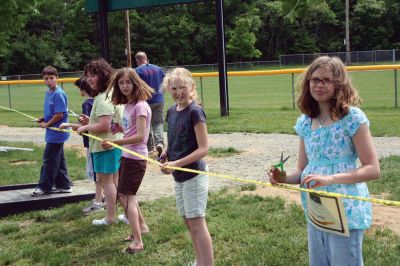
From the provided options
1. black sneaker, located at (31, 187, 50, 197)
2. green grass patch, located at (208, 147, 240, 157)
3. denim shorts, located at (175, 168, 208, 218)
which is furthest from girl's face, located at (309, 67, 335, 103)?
green grass patch, located at (208, 147, 240, 157)

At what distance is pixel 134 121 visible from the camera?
474cm

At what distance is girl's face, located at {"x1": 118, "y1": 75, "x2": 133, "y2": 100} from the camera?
15.5 ft

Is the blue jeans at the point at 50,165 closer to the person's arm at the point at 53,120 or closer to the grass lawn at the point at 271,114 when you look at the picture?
the person's arm at the point at 53,120

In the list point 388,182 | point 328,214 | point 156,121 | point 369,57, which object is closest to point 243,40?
point 369,57

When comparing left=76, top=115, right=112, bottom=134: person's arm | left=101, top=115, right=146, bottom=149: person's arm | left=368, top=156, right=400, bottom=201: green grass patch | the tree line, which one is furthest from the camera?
the tree line

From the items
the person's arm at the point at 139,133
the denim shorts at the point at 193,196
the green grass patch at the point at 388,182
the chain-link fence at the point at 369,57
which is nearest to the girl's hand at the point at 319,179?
the denim shorts at the point at 193,196

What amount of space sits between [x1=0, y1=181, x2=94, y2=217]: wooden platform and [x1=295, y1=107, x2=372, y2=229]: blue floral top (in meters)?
4.45

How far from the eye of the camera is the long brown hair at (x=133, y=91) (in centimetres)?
474

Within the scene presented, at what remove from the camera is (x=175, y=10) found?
63656mm

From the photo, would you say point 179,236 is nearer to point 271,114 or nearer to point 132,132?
point 132,132

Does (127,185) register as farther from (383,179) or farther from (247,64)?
(247,64)

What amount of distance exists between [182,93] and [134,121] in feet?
3.26

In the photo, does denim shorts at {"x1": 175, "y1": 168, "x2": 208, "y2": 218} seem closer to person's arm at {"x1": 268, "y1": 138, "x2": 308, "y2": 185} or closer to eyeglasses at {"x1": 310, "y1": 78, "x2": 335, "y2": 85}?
person's arm at {"x1": 268, "y1": 138, "x2": 308, "y2": 185}

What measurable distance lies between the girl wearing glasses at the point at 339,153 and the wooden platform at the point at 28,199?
4.39 meters
